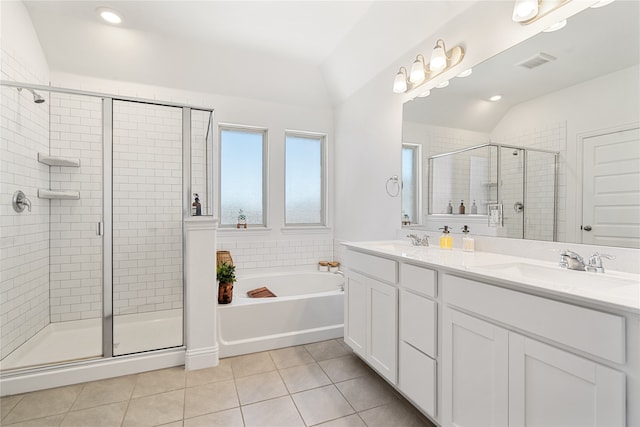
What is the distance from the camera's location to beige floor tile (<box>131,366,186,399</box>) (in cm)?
204

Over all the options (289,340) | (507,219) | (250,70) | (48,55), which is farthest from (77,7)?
(507,219)

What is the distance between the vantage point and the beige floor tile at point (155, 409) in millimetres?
1731

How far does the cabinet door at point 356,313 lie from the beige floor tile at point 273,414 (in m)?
0.61

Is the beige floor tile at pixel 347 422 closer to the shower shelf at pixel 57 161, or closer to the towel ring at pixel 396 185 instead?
the towel ring at pixel 396 185

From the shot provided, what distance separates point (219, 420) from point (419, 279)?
1394 mm

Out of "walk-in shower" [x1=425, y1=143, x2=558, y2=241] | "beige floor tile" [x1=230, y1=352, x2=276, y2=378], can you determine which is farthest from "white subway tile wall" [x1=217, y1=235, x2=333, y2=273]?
"walk-in shower" [x1=425, y1=143, x2=558, y2=241]

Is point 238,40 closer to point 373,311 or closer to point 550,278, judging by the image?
point 373,311

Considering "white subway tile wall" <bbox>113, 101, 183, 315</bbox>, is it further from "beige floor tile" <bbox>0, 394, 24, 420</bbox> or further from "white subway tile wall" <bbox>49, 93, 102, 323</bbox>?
"beige floor tile" <bbox>0, 394, 24, 420</bbox>

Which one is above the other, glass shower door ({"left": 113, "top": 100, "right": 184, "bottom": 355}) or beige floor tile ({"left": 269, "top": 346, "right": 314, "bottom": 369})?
glass shower door ({"left": 113, "top": 100, "right": 184, "bottom": 355})

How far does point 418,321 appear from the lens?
5.38 feet

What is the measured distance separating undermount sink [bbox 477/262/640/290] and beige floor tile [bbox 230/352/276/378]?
178cm

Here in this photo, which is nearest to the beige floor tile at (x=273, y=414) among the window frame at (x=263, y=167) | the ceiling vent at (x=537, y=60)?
the window frame at (x=263, y=167)

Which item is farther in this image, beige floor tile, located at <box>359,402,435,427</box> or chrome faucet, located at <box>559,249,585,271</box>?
beige floor tile, located at <box>359,402,435,427</box>

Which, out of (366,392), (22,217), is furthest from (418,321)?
(22,217)
